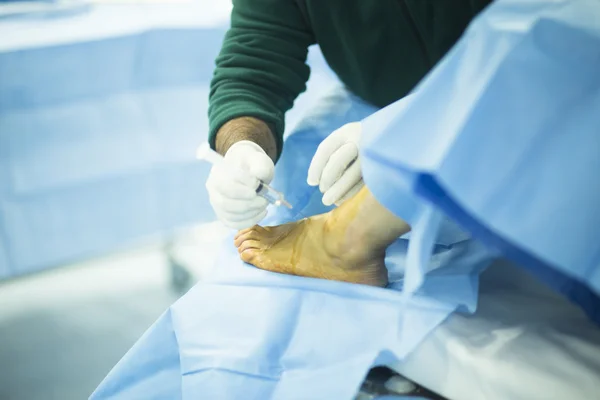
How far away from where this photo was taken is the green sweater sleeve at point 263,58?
107 centimetres

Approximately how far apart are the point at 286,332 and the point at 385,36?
537mm

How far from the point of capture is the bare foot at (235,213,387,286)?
82 cm

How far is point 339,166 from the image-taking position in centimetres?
84

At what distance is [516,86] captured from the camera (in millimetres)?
533

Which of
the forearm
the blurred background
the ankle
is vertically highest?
the forearm

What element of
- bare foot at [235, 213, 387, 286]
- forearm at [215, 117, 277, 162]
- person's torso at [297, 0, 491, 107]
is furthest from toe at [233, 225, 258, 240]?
person's torso at [297, 0, 491, 107]

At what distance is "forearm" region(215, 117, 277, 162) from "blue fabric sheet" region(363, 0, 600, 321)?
46 centimetres

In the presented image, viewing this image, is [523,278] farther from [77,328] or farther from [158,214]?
[158,214]

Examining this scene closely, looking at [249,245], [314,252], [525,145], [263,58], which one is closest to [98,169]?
[263,58]

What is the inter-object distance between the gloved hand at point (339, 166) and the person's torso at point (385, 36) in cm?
23

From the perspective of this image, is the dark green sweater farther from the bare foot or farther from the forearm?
the bare foot

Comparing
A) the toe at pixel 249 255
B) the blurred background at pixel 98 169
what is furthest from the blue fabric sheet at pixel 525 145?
the blurred background at pixel 98 169

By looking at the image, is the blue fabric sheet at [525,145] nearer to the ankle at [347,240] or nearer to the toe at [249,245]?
the ankle at [347,240]

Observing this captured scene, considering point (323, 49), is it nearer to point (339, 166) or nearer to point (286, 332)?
point (339, 166)
